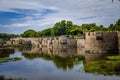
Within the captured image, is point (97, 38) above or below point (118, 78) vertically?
above

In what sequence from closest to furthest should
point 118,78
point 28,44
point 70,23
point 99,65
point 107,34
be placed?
point 118,78 < point 99,65 < point 107,34 < point 28,44 < point 70,23

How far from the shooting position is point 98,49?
2657 inches

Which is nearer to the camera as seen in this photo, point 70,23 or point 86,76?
point 86,76

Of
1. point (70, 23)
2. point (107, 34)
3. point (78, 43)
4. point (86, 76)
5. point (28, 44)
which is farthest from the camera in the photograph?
point (70, 23)

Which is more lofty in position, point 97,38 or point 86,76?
point 97,38

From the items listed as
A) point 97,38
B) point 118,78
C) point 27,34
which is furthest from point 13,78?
point 27,34

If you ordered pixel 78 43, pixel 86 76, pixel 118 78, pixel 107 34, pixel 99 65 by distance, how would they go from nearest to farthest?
pixel 118 78 → pixel 86 76 → pixel 99 65 → pixel 107 34 → pixel 78 43

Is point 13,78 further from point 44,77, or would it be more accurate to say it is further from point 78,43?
point 78,43

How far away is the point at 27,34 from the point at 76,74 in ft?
527

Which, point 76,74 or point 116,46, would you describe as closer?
point 76,74

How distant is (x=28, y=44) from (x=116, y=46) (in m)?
78.0

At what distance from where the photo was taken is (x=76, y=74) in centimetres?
3797

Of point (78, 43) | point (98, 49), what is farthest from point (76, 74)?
point (78, 43)

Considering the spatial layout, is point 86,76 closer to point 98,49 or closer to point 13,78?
point 13,78
